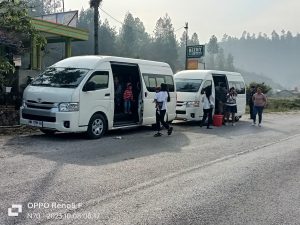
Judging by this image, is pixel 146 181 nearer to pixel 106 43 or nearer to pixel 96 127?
pixel 96 127

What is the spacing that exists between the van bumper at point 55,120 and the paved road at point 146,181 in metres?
0.37

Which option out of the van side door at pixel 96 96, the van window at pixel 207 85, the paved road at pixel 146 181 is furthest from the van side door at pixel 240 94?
the van side door at pixel 96 96

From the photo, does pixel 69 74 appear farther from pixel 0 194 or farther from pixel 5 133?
pixel 0 194

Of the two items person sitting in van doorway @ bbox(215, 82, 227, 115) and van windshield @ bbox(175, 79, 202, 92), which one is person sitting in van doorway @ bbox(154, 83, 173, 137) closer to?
van windshield @ bbox(175, 79, 202, 92)

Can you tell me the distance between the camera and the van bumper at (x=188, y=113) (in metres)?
16.3

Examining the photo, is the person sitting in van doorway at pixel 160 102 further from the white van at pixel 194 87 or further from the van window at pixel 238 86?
the van window at pixel 238 86

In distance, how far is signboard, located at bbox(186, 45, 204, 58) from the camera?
32.9 m

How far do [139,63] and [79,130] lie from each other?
147 inches

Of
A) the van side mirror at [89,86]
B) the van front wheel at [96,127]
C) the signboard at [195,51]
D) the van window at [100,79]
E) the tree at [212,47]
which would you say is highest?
the tree at [212,47]

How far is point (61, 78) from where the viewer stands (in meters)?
11.2

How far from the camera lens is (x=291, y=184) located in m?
7.13

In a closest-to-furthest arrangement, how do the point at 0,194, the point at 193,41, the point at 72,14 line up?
the point at 0,194 < the point at 72,14 < the point at 193,41

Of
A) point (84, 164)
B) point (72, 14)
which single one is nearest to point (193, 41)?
point (72, 14)

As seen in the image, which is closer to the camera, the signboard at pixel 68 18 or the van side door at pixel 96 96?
the van side door at pixel 96 96
